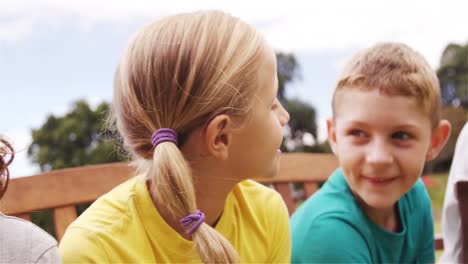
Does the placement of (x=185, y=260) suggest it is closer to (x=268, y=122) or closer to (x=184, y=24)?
(x=268, y=122)

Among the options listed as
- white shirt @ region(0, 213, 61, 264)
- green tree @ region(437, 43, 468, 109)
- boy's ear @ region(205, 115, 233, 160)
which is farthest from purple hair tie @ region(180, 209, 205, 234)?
green tree @ region(437, 43, 468, 109)

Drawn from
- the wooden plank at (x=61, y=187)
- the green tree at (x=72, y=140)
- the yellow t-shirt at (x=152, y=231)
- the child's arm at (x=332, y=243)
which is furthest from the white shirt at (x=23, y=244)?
the green tree at (x=72, y=140)

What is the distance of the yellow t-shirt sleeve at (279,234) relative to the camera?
1173 mm

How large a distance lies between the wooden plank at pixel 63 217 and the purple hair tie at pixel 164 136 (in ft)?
1.28

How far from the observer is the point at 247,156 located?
1.00 meters

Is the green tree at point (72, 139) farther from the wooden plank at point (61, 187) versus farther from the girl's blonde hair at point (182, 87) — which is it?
the girl's blonde hair at point (182, 87)

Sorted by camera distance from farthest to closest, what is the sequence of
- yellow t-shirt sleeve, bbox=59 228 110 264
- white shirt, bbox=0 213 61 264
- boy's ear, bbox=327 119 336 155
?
1. boy's ear, bbox=327 119 336 155
2. yellow t-shirt sleeve, bbox=59 228 110 264
3. white shirt, bbox=0 213 61 264

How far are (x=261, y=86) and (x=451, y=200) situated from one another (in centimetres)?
55

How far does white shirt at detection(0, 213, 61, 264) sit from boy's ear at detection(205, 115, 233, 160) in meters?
0.32

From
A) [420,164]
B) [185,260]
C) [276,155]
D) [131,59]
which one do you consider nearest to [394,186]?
[420,164]

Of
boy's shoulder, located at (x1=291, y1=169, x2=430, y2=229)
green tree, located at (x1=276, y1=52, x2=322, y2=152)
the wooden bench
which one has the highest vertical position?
the wooden bench

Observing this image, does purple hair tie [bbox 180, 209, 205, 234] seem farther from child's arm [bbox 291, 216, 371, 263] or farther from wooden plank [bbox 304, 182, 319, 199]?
wooden plank [bbox 304, 182, 319, 199]

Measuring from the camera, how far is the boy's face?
49.9 inches

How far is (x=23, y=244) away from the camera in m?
0.70
